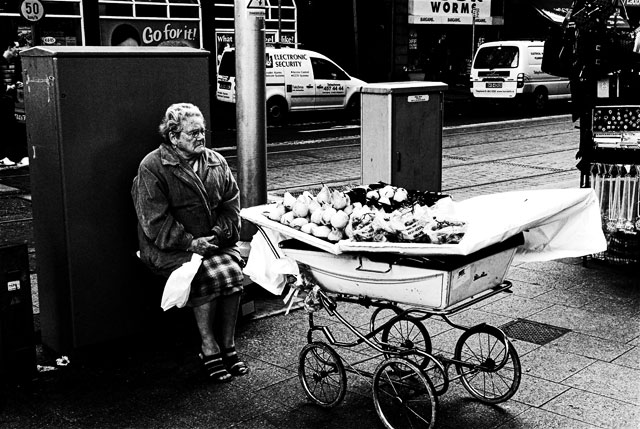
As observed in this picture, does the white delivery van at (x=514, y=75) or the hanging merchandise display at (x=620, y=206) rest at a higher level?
the white delivery van at (x=514, y=75)

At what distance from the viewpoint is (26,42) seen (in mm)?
20891

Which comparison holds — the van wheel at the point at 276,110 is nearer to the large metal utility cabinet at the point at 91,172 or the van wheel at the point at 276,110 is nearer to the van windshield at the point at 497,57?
the van windshield at the point at 497,57

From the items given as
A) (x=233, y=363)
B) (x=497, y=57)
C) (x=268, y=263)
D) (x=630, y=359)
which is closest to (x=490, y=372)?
(x=630, y=359)

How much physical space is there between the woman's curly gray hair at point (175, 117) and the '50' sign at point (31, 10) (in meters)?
13.1

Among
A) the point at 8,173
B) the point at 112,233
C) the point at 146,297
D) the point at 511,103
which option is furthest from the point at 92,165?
the point at 511,103

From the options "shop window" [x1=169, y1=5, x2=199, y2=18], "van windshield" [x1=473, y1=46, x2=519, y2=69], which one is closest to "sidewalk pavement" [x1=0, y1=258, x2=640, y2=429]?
"shop window" [x1=169, y1=5, x2=199, y2=18]

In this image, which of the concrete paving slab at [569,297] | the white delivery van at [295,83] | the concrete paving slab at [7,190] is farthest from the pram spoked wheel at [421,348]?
the white delivery van at [295,83]

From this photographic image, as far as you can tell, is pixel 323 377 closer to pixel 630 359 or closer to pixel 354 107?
pixel 630 359

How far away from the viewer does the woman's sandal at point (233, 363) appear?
17.2 ft

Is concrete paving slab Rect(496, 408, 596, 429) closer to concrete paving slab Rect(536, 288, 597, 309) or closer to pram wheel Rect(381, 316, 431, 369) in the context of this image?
pram wheel Rect(381, 316, 431, 369)

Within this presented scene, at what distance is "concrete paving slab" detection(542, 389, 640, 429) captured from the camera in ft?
14.7

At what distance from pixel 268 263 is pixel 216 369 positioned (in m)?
0.73

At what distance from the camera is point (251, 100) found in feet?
21.2

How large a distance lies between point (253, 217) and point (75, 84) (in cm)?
136
